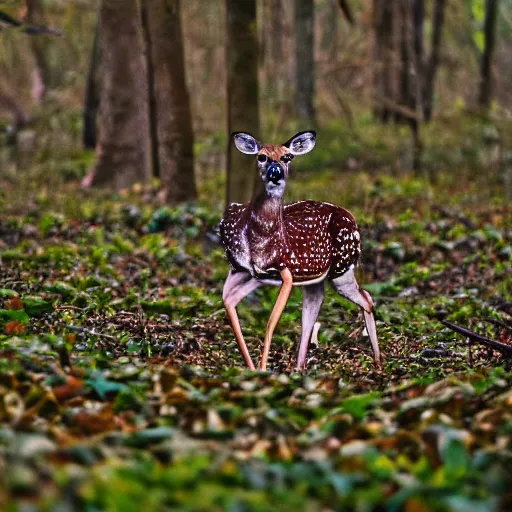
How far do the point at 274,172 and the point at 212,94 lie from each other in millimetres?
23357

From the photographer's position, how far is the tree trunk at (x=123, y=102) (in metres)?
17.4

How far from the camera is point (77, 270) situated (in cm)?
1001

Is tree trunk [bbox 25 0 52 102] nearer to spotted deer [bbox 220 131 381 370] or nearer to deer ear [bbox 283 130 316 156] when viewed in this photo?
spotted deer [bbox 220 131 381 370]

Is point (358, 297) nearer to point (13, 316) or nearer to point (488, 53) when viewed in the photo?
point (13, 316)

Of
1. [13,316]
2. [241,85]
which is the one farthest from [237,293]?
[241,85]

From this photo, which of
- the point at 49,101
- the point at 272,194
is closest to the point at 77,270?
the point at 272,194

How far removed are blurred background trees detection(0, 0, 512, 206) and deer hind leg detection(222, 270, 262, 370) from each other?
598 centimetres

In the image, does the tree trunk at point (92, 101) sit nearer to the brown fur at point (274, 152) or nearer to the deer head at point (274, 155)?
the deer head at point (274, 155)

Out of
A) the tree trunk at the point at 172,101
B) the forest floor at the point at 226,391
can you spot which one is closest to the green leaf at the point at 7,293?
the forest floor at the point at 226,391

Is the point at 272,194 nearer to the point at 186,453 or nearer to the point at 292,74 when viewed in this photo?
the point at 186,453

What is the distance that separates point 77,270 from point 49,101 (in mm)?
18795

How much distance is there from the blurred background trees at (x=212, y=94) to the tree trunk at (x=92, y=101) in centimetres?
3

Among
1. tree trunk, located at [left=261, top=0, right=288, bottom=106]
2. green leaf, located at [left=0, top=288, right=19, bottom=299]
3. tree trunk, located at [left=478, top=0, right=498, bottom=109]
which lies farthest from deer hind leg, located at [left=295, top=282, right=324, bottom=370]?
tree trunk, located at [left=478, top=0, right=498, bottom=109]

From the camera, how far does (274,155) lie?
6609mm
